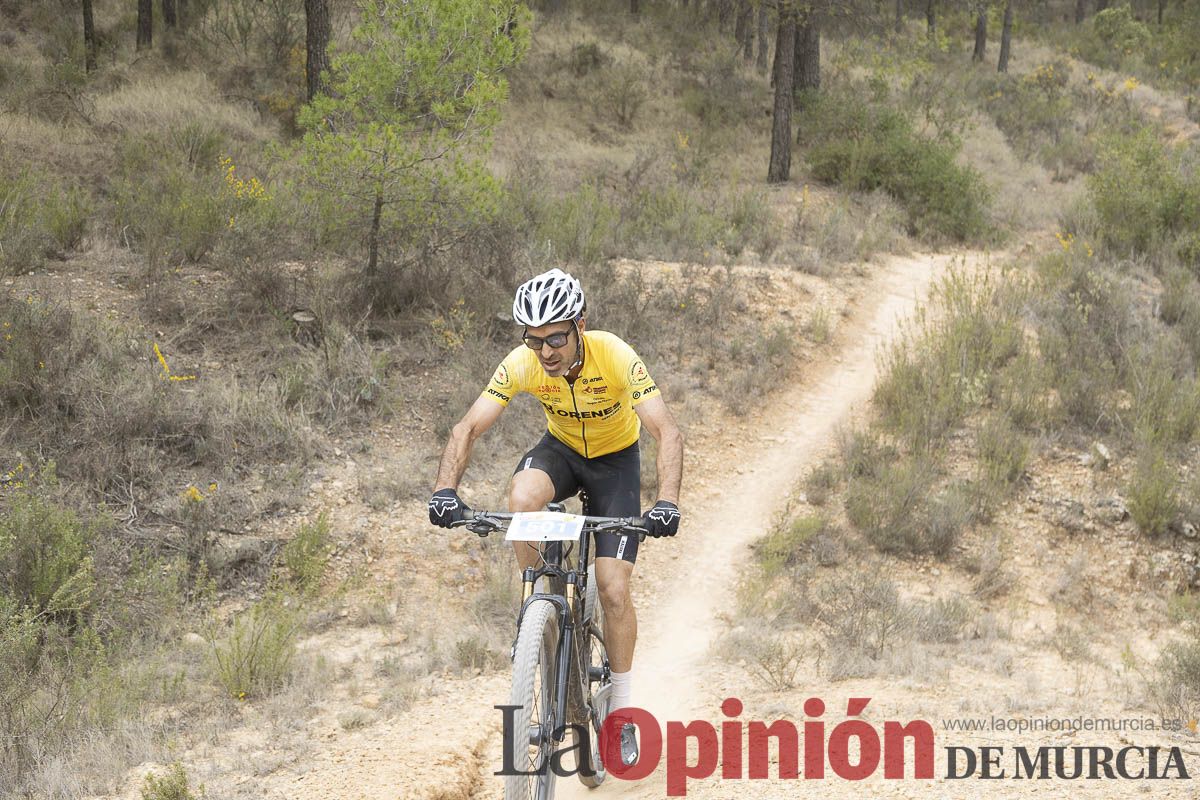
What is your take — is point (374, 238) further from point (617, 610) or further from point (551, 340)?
point (617, 610)

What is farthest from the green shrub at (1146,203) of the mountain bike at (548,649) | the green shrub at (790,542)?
the mountain bike at (548,649)

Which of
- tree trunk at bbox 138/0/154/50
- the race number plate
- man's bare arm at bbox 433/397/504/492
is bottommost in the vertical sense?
the race number plate

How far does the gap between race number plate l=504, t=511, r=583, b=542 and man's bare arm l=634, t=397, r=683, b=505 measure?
0.60m

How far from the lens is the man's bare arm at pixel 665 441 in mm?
3971

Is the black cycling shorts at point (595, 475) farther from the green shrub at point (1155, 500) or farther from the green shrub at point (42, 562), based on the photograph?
the green shrub at point (1155, 500)

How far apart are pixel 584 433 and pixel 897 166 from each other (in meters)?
13.1

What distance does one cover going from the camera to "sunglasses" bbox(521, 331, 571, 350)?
13.0 ft

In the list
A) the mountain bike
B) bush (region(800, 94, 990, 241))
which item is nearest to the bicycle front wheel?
the mountain bike

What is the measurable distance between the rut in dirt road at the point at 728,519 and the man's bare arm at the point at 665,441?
1.41 metres

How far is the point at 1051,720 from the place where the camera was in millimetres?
4676

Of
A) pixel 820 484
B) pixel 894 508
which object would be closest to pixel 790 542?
pixel 894 508

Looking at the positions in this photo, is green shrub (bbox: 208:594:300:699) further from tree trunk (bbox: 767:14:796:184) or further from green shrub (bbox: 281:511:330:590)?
tree trunk (bbox: 767:14:796:184)

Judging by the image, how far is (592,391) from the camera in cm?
424

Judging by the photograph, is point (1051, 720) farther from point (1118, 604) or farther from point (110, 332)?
point (110, 332)
